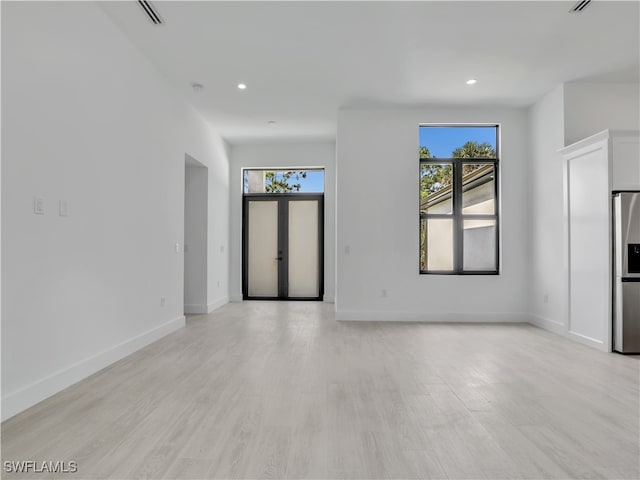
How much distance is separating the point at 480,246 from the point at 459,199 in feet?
2.47

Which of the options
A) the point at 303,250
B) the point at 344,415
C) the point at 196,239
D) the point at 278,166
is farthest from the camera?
the point at 303,250

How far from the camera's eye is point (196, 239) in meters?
6.22

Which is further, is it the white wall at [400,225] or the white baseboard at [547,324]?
the white wall at [400,225]

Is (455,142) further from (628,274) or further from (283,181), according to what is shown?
(283,181)

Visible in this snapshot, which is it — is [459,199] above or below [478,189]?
below

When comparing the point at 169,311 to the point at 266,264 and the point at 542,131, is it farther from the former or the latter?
the point at 542,131

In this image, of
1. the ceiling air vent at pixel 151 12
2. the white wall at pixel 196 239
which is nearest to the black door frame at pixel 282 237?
the white wall at pixel 196 239

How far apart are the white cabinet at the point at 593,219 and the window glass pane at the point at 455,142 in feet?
3.99

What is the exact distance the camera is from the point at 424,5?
3.19m

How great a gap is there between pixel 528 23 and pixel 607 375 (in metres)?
3.09

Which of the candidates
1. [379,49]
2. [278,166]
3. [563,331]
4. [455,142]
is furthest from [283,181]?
[563,331]

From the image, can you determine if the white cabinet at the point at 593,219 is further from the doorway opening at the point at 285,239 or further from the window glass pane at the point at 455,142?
the doorway opening at the point at 285,239

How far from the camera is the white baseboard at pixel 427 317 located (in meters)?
5.57

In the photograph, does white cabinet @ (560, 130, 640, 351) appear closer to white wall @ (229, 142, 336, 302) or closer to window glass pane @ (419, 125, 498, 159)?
window glass pane @ (419, 125, 498, 159)
